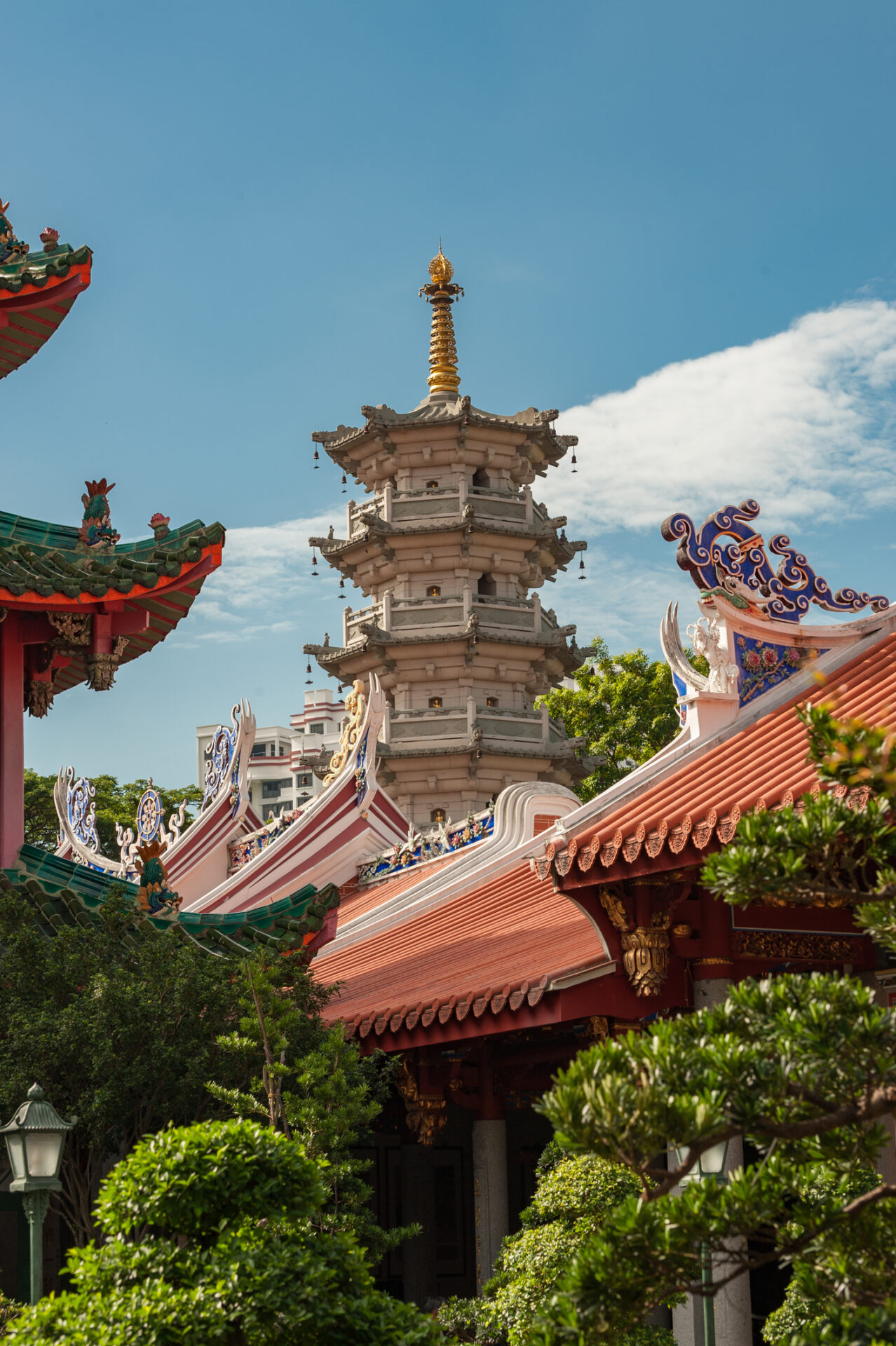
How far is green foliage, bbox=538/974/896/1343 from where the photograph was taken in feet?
12.2

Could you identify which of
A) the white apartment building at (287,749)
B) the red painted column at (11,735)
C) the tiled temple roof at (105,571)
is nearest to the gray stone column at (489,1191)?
the red painted column at (11,735)

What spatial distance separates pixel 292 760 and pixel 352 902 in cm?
5717

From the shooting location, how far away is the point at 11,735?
10.9m

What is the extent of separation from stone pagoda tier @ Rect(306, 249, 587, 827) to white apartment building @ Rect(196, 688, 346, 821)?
43.6 m

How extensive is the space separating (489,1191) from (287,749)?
79702 millimetres

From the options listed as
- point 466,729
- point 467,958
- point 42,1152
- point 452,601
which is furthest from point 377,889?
point 452,601

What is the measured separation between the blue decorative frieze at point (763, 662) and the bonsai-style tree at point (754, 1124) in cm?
603

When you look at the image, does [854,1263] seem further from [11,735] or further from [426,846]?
[426,846]

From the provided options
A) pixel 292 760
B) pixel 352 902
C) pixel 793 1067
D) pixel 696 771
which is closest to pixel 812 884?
pixel 793 1067

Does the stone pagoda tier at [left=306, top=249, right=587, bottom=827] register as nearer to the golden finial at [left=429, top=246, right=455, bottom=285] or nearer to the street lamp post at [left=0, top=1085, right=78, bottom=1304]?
the golden finial at [left=429, top=246, right=455, bottom=285]

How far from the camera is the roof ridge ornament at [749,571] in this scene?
9.90 metres

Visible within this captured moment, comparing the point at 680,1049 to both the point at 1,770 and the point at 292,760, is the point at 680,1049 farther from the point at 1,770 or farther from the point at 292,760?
the point at 292,760

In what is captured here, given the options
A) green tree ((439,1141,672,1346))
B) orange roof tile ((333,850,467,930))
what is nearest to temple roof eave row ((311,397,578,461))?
orange roof tile ((333,850,467,930))

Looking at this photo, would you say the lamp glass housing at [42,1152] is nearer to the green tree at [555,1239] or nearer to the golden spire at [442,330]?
the green tree at [555,1239]
